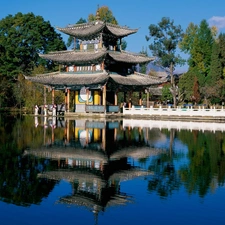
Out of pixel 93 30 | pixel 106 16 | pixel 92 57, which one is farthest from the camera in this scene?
pixel 106 16

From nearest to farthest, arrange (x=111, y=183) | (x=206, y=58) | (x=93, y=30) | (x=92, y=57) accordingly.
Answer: (x=111, y=183) → (x=92, y=57) → (x=93, y=30) → (x=206, y=58)

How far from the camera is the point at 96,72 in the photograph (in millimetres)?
49125

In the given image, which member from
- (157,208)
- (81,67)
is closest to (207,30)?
(81,67)

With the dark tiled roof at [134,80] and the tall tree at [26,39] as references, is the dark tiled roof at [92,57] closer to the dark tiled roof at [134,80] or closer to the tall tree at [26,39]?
the dark tiled roof at [134,80]

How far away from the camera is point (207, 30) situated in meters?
73.1

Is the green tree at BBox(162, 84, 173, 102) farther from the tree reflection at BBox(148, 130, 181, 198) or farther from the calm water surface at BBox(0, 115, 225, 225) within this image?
the tree reflection at BBox(148, 130, 181, 198)

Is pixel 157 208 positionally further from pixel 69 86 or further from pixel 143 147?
pixel 69 86

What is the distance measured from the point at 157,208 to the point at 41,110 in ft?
159

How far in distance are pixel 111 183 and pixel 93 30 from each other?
127 feet

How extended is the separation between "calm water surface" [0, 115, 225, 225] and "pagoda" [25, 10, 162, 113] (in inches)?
1022

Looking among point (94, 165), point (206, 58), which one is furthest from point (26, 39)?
point (94, 165)

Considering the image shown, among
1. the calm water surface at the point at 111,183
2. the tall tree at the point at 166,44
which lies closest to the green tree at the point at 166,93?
the tall tree at the point at 166,44

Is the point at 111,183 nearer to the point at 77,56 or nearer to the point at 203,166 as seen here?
the point at 203,166

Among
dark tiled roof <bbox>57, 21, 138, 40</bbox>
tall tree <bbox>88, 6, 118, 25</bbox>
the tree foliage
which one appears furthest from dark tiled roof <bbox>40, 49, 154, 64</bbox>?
tall tree <bbox>88, 6, 118, 25</bbox>
